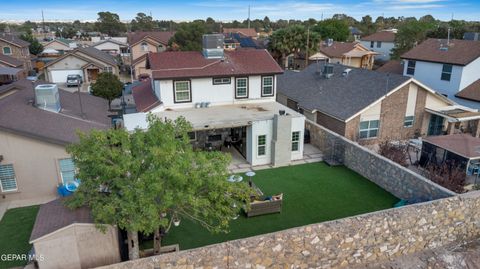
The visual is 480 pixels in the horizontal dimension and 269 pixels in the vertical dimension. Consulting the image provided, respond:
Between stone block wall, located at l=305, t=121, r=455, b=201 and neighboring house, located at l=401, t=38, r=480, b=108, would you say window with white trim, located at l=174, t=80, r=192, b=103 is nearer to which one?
stone block wall, located at l=305, t=121, r=455, b=201

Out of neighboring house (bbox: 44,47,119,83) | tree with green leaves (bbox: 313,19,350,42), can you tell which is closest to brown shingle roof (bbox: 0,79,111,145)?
neighboring house (bbox: 44,47,119,83)

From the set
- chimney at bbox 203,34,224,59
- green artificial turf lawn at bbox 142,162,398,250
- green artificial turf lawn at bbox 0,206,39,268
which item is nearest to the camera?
green artificial turf lawn at bbox 0,206,39,268

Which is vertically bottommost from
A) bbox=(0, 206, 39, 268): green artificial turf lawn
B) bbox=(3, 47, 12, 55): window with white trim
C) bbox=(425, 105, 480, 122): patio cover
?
bbox=(0, 206, 39, 268): green artificial turf lawn

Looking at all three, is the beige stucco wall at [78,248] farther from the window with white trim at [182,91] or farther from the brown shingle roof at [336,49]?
the brown shingle roof at [336,49]

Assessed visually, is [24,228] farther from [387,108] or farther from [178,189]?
[387,108]

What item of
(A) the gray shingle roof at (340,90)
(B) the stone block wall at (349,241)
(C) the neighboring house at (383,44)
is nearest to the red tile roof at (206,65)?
(A) the gray shingle roof at (340,90)

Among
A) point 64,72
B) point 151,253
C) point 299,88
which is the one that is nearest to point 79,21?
point 64,72

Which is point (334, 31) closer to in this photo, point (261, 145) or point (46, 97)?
point (261, 145)
